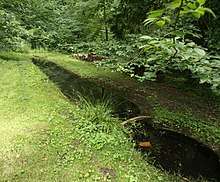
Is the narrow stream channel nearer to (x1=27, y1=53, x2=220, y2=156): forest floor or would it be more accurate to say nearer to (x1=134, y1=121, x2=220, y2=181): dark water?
(x1=134, y1=121, x2=220, y2=181): dark water

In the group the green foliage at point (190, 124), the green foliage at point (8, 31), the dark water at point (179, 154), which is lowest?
the dark water at point (179, 154)

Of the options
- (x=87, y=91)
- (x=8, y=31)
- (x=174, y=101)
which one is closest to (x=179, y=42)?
(x=174, y=101)

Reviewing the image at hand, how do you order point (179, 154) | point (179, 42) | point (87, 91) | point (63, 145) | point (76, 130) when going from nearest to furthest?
1. point (179, 42)
2. point (63, 145)
3. point (179, 154)
4. point (76, 130)
5. point (87, 91)

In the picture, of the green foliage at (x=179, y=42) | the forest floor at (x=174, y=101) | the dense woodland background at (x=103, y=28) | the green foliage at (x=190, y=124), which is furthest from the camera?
the forest floor at (x=174, y=101)

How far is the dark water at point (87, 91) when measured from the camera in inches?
Answer: 167

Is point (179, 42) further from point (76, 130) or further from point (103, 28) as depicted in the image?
point (103, 28)

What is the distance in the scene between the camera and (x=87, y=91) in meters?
5.09

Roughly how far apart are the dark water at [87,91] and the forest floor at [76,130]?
0.76 feet

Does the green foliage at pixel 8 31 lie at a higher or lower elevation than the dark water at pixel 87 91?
higher

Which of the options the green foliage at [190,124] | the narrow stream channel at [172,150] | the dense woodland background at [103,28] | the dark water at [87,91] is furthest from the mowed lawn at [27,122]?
the green foliage at [190,124]

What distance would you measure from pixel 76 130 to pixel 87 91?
1.95 m

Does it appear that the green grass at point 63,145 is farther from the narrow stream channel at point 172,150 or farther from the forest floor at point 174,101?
the forest floor at point 174,101

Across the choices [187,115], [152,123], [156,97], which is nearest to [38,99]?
[152,123]

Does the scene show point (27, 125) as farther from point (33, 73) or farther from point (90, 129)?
point (33, 73)
